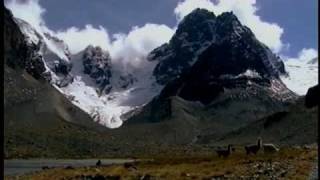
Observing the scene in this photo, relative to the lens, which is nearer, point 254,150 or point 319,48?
point 319,48

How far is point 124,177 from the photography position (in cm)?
5312

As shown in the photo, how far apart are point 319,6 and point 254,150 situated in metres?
66.7

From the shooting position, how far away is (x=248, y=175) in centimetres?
4522

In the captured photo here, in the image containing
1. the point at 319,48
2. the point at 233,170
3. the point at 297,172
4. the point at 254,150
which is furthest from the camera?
the point at 254,150

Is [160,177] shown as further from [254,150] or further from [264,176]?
[254,150]
